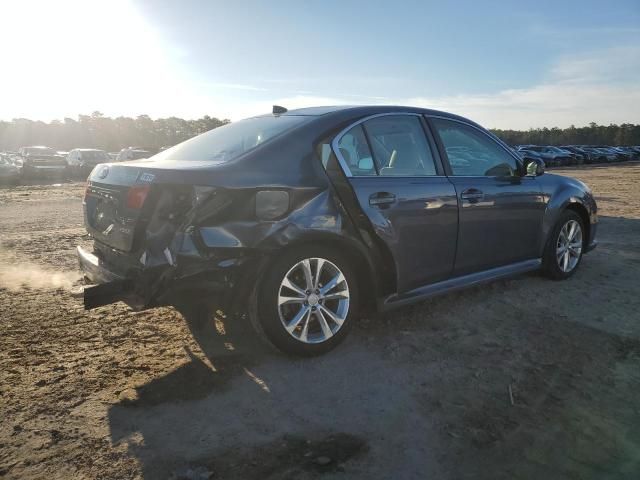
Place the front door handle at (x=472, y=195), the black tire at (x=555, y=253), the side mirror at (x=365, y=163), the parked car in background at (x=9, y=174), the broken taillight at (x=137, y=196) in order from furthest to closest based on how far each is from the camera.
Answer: the parked car in background at (x=9, y=174) → the black tire at (x=555, y=253) → the front door handle at (x=472, y=195) → the side mirror at (x=365, y=163) → the broken taillight at (x=137, y=196)

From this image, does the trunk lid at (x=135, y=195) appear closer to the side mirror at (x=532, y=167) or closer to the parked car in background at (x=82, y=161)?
the side mirror at (x=532, y=167)

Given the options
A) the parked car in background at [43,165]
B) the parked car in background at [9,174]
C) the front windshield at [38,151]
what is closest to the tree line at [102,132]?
the front windshield at [38,151]

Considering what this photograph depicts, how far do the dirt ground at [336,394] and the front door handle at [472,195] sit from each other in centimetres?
96

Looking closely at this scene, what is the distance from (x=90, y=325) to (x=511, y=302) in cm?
357

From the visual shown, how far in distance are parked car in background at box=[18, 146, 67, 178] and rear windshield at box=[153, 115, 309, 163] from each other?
896 inches

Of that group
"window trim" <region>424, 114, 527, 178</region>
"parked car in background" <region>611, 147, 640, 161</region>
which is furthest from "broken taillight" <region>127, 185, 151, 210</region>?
"parked car in background" <region>611, 147, 640, 161</region>

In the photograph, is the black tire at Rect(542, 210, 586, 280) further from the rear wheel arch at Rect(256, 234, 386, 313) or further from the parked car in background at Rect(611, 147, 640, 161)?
the parked car in background at Rect(611, 147, 640, 161)

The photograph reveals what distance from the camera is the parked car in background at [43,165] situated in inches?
907

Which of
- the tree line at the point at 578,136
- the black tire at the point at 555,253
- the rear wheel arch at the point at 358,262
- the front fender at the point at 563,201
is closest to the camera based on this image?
the rear wheel arch at the point at 358,262

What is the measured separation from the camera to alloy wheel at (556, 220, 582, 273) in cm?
507

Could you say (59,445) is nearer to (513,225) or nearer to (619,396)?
(619,396)

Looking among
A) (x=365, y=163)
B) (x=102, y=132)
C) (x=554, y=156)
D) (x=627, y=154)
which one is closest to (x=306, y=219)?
(x=365, y=163)

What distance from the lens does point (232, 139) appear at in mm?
3688

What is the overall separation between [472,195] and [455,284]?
74 cm
